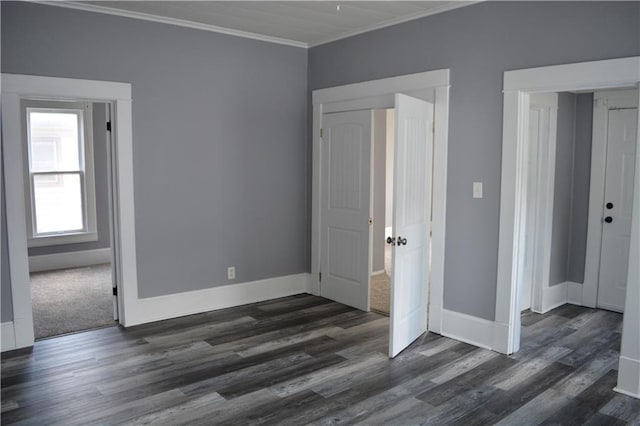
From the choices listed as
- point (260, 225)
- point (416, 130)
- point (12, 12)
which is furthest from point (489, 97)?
point (12, 12)

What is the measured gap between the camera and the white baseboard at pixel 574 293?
525cm

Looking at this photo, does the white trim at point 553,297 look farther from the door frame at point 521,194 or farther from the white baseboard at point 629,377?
the white baseboard at point 629,377

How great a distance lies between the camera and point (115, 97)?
4.37 meters

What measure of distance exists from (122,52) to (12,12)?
818mm

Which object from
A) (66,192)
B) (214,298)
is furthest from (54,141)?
(214,298)

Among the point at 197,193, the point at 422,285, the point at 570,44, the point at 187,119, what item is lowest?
the point at 422,285

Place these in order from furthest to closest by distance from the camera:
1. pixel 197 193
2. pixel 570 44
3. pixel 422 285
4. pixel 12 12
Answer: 1. pixel 197 193
2. pixel 422 285
3. pixel 12 12
4. pixel 570 44

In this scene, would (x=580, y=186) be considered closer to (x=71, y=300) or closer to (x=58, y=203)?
(x=71, y=300)

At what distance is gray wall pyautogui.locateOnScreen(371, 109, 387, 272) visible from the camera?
616 centimetres

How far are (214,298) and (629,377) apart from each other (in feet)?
11.5

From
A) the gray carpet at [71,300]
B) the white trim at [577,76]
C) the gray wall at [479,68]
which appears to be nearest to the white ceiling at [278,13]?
the gray wall at [479,68]

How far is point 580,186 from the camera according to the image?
206 inches

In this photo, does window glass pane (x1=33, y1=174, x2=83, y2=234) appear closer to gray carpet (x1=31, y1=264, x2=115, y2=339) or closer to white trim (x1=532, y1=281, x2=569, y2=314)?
gray carpet (x1=31, y1=264, x2=115, y2=339)

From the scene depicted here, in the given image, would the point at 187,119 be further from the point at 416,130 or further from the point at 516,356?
the point at 516,356
